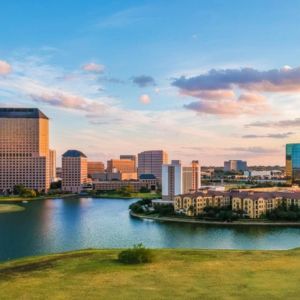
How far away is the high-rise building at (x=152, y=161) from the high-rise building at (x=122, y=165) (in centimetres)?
915

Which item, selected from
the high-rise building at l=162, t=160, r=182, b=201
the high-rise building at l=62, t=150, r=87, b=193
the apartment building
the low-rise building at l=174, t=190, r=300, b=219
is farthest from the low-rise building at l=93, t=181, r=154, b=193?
the low-rise building at l=174, t=190, r=300, b=219

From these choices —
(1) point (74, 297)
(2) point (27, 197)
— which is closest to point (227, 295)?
(1) point (74, 297)

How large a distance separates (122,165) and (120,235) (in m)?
105

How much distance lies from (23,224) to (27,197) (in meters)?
36.1

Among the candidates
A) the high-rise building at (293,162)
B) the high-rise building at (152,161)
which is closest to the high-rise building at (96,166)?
the high-rise building at (152,161)

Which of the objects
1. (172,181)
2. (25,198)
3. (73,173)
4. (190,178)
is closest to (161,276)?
(172,181)

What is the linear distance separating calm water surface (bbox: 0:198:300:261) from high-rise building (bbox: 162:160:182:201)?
50.5 ft

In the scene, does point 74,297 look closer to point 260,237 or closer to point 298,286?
point 298,286

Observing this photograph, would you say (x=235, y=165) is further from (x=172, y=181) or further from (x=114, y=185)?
(x=172, y=181)

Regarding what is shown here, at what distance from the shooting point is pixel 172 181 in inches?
2164

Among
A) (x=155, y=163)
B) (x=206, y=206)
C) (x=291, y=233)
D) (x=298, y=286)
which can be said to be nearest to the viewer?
(x=298, y=286)

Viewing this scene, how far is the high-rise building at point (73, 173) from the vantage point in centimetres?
8956

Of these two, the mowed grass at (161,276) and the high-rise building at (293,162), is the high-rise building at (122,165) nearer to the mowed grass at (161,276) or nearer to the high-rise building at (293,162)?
the high-rise building at (293,162)

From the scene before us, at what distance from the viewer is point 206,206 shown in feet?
136
